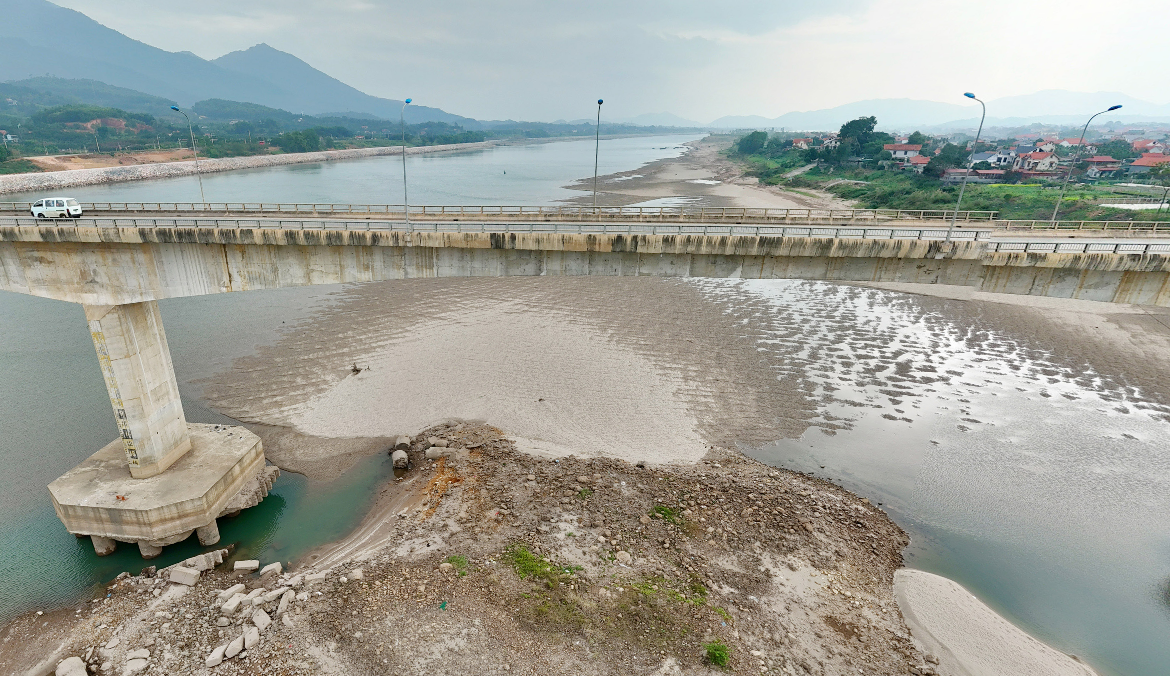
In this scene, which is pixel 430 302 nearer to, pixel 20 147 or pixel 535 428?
pixel 535 428

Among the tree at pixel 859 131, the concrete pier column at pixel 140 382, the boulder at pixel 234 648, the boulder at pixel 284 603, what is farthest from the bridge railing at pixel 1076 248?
the tree at pixel 859 131

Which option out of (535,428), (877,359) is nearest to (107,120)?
(535,428)

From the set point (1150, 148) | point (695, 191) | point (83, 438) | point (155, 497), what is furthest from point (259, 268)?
point (1150, 148)

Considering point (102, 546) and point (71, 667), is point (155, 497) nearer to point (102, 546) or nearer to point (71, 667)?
point (102, 546)

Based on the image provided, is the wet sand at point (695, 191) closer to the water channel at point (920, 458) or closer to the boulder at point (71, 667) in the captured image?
the water channel at point (920, 458)

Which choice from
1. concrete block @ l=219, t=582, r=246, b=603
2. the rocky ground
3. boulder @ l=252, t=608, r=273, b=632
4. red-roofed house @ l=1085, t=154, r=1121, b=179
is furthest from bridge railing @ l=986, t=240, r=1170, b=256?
red-roofed house @ l=1085, t=154, r=1121, b=179

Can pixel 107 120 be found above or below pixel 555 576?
above
